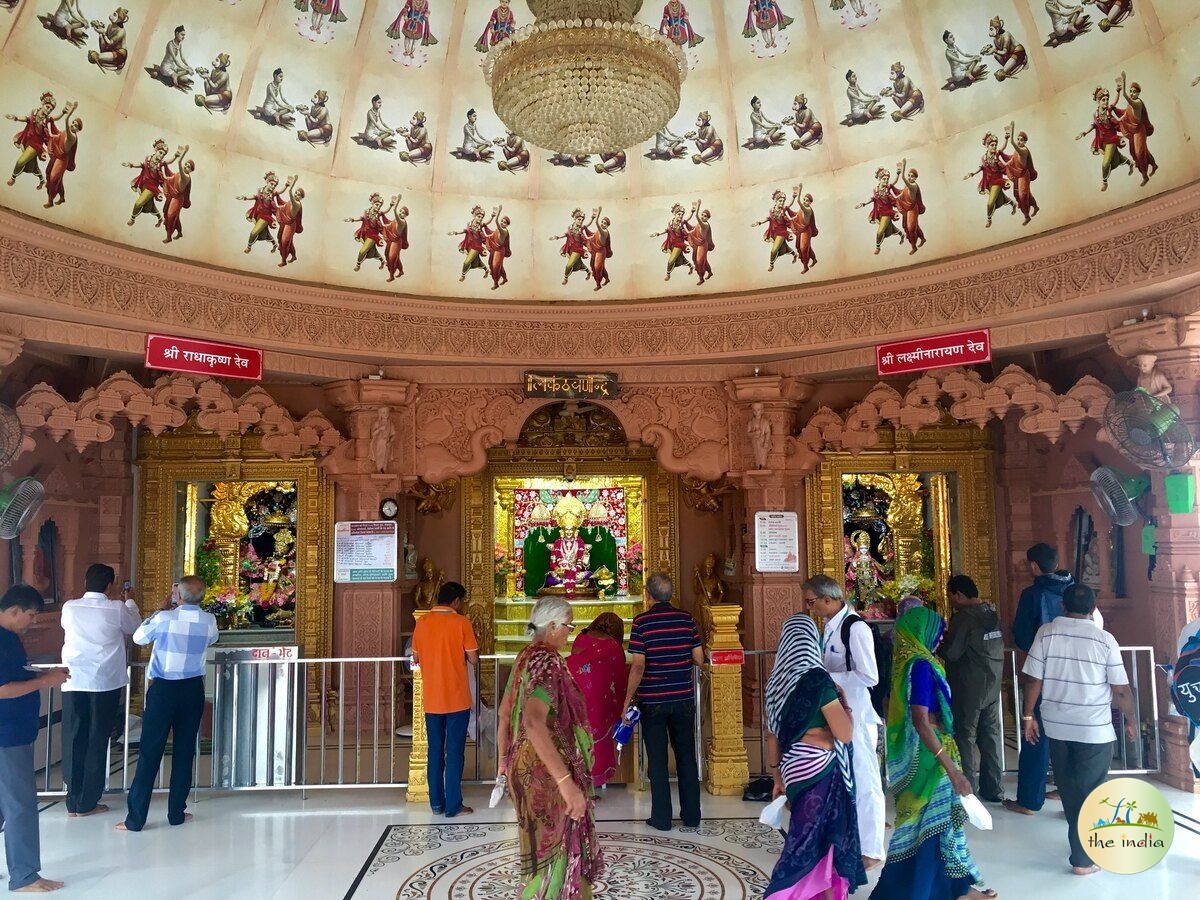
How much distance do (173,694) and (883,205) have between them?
6973 mm

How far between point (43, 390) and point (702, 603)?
22.8ft

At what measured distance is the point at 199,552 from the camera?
9812 millimetres

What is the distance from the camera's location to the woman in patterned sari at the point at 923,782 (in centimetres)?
402

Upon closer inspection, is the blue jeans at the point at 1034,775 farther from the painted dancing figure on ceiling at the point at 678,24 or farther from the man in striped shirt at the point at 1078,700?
the painted dancing figure on ceiling at the point at 678,24

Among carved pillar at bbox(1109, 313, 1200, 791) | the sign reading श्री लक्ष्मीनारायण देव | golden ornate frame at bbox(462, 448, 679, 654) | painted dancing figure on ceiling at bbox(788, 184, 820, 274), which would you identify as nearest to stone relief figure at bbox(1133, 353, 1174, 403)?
carved pillar at bbox(1109, 313, 1200, 791)

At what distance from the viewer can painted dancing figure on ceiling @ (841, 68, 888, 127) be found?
758 centimetres

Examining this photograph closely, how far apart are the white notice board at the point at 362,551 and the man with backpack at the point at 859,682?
5281 millimetres

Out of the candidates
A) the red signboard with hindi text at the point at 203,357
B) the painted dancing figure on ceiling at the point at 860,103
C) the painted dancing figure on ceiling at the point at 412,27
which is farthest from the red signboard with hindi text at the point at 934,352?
the red signboard with hindi text at the point at 203,357

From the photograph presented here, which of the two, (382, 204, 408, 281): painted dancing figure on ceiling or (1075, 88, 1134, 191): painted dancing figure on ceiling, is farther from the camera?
(382, 204, 408, 281): painted dancing figure on ceiling

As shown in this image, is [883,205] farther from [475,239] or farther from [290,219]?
[290,219]

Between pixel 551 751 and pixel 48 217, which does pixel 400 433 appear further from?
pixel 551 751

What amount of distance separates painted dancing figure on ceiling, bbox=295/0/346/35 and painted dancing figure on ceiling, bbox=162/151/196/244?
156 cm

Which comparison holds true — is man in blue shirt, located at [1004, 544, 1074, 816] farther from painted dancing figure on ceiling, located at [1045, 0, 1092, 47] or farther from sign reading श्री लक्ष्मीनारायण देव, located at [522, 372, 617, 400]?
sign reading श्री लक्ष्मीनारायण देव, located at [522, 372, 617, 400]

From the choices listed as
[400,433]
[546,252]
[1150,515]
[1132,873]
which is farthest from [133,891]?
[1150,515]
